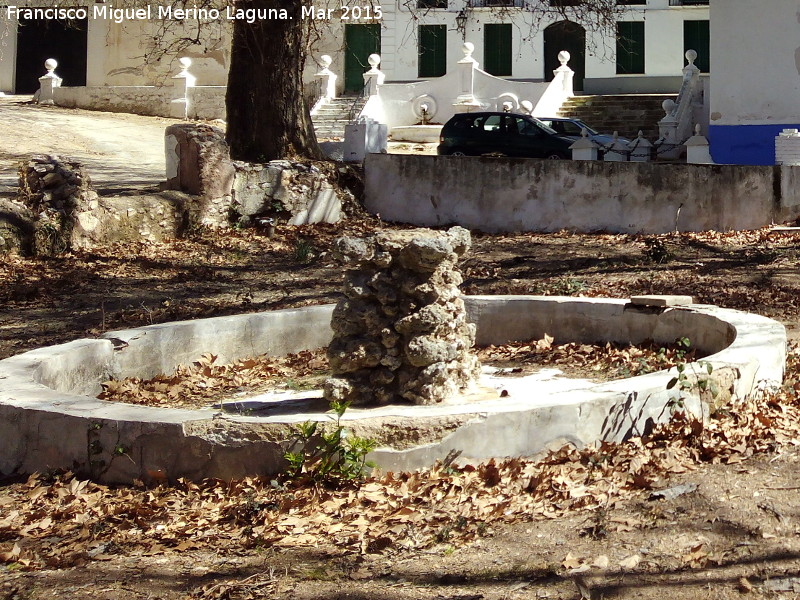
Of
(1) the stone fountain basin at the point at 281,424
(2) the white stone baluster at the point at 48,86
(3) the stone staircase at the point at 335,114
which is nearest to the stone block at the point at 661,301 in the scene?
(1) the stone fountain basin at the point at 281,424

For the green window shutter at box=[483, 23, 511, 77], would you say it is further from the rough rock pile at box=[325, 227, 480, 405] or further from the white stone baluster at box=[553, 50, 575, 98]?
the rough rock pile at box=[325, 227, 480, 405]

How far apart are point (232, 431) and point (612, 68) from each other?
109ft

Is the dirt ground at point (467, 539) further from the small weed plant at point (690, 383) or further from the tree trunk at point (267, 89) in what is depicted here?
the tree trunk at point (267, 89)

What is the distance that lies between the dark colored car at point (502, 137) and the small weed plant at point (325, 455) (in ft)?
63.8

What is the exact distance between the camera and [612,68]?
36.4 m

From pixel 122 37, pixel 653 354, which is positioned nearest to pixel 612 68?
pixel 122 37

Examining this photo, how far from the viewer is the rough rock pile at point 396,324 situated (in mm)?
6016

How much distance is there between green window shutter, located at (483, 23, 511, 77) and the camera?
37656 millimetres

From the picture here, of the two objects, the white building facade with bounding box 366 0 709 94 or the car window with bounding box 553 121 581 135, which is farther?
the white building facade with bounding box 366 0 709 94

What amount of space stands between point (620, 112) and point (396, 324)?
27.2 meters

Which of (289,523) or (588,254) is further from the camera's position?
(588,254)

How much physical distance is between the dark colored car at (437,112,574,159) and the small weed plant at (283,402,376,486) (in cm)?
1944

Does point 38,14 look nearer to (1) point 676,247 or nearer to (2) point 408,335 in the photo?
(1) point 676,247

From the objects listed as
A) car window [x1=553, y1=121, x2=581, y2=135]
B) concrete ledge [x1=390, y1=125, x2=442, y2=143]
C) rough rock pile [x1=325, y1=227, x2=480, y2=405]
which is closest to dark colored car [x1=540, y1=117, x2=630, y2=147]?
car window [x1=553, y1=121, x2=581, y2=135]
